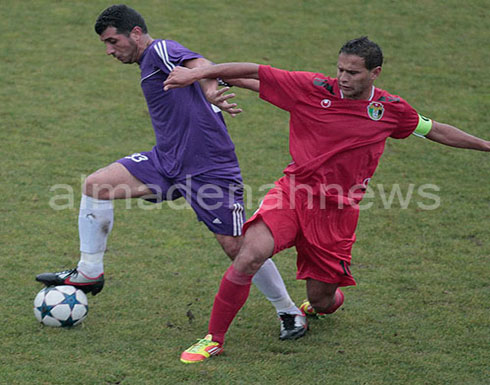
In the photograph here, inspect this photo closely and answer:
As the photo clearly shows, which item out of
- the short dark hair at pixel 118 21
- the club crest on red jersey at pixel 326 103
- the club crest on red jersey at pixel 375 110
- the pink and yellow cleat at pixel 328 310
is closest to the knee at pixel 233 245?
the pink and yellow cleat at pixel 328 310

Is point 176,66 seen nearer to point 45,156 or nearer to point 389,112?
point 389,112

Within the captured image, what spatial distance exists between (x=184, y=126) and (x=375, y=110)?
1322mm

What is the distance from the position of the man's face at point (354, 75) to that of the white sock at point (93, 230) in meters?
1.80

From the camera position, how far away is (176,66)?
191 inches

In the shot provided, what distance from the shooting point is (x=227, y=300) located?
15.5ft

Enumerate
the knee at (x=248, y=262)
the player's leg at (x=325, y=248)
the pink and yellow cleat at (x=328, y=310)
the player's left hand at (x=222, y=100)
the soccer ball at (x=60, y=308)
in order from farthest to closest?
1. the pink and yellow cleat at (x=328, y=310)
2. the soccer ball at (x=60, y=308)
3. the player's leg at (x=325, y=248)
4. the knee at (x=248, y=262)
5. the player's left hand at (x=222, y=100)

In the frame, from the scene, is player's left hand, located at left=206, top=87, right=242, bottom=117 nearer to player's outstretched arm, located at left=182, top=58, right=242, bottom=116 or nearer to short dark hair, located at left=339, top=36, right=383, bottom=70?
player's outstretched arm, located at left=182, top=58, right=242, bottom=116

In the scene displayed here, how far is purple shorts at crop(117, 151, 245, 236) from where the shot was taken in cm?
503

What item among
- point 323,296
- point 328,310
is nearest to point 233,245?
point 323,296

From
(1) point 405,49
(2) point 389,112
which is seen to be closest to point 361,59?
(2) point 389,112

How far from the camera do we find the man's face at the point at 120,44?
4980 millimetres

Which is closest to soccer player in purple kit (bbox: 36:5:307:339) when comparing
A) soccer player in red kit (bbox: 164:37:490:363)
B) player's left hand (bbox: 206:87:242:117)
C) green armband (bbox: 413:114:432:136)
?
soccer player in red kit (bbox: 164:37:490:363)

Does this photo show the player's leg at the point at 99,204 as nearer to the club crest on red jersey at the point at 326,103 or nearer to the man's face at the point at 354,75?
the club crest on red jersey at the point at 326,103

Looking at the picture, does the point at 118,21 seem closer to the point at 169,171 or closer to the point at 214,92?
the point at 214,92
